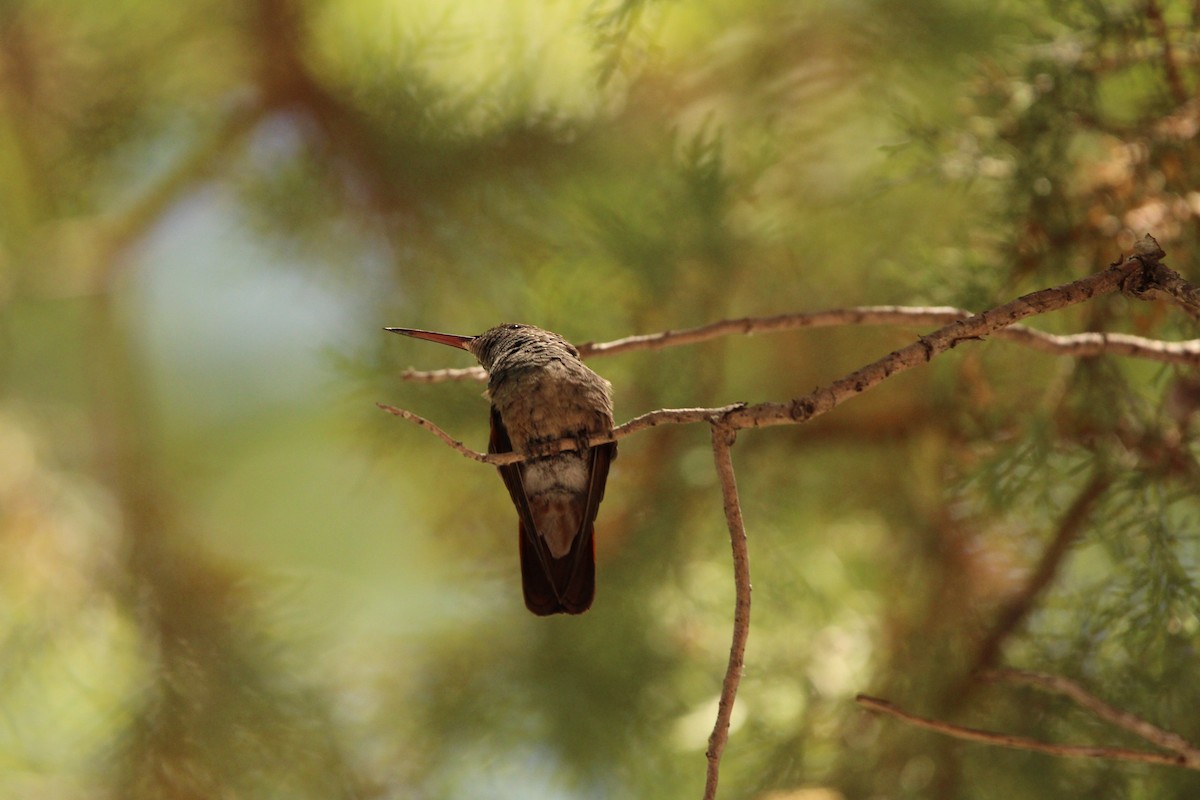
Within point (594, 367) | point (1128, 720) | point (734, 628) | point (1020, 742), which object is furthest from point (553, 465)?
point (594, 367)

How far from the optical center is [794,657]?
1.49 meters

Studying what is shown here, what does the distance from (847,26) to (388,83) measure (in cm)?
73

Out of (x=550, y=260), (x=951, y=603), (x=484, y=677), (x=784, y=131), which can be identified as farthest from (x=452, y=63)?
(x=951, y=603)

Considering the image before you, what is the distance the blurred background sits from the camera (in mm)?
1215

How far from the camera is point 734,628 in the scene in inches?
22.4

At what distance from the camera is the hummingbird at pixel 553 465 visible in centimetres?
72

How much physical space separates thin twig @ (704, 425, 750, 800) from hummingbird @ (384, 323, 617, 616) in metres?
0.14

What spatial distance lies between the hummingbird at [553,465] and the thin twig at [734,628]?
145 mm

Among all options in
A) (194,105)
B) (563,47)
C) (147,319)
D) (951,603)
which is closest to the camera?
(951,603)

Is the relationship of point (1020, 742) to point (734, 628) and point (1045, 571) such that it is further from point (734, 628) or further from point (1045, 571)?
point (1045, 571)

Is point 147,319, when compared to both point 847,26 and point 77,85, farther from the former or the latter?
point 847,26

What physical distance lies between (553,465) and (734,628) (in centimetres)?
25

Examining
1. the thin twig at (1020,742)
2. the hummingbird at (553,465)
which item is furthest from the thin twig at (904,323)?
the thin twig at (1020,742)

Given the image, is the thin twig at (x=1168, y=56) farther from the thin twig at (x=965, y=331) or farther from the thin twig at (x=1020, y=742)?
the thin twig at (x=1020, y=742)
